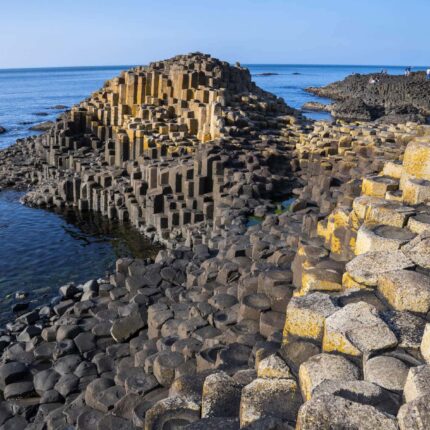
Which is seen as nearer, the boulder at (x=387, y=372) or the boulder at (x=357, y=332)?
the boulder at (x=387, y=372)

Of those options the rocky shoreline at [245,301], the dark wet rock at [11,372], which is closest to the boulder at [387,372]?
the rocky shoreline at [245,301]

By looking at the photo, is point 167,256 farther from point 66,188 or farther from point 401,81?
point 401,81

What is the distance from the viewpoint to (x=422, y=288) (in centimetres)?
438

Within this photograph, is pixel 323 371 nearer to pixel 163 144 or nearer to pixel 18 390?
pixel 18 390

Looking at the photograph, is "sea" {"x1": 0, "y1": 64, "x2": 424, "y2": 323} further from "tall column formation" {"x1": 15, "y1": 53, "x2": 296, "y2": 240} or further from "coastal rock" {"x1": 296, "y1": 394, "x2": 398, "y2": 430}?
"coastal rock" {"x1": 296, "y1": 394, "x2": 398, "y2": 430}

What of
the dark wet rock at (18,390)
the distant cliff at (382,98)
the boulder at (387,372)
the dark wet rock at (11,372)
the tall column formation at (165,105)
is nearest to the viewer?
the boulder at (387,372)

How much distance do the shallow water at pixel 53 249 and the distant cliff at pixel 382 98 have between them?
31.5 metres

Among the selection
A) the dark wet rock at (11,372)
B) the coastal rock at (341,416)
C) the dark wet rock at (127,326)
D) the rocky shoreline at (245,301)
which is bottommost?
the dark wet rock at (11,372)

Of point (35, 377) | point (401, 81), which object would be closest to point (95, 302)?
point (35, 377)

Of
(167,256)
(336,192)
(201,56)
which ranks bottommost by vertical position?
(167,256)

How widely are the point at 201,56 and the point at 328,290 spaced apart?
94.1ft

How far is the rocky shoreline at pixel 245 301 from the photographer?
3.82m

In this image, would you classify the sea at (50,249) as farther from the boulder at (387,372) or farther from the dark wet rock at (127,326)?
the boulder at (387,372)

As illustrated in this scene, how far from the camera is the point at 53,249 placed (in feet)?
52.5
